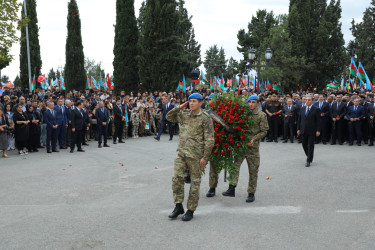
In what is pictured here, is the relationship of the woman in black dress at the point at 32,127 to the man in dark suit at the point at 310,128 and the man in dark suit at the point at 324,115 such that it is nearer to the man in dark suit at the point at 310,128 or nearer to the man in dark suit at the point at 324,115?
the man in dark suit at the point at 310,128

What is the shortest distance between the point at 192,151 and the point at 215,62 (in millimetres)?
80010

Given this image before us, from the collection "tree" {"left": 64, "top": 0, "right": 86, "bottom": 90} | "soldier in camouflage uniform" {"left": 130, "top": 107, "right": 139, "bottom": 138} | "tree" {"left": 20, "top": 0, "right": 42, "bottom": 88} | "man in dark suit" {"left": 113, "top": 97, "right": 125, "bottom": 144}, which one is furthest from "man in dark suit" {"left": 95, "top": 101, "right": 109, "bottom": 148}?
"tree" {"left": 64, "top": 0, "right": 86, "bottom": 90}

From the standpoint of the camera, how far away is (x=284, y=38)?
4131 centimetres

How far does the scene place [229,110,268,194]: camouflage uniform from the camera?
293 inches

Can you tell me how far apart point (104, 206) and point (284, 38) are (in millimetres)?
37875

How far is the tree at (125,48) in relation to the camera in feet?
113

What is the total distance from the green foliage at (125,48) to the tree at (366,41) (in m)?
33.4

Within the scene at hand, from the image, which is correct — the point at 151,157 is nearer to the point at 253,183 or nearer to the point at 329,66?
the point at 253,183

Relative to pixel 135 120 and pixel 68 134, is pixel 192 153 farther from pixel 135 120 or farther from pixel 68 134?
pixel 135 120

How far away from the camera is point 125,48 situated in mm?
34938

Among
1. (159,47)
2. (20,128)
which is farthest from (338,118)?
(159,47)

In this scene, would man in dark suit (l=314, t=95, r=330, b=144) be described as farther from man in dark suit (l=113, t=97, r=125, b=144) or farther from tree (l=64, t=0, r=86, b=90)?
tree (l=64, t=0, r=86, b=90)

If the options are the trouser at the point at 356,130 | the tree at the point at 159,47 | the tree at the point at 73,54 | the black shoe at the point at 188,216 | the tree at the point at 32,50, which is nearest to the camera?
the black shoe at the point at 188,216

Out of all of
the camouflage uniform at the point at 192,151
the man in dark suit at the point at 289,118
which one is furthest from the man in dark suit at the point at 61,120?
the camouflage uniform at the point at 192,151
